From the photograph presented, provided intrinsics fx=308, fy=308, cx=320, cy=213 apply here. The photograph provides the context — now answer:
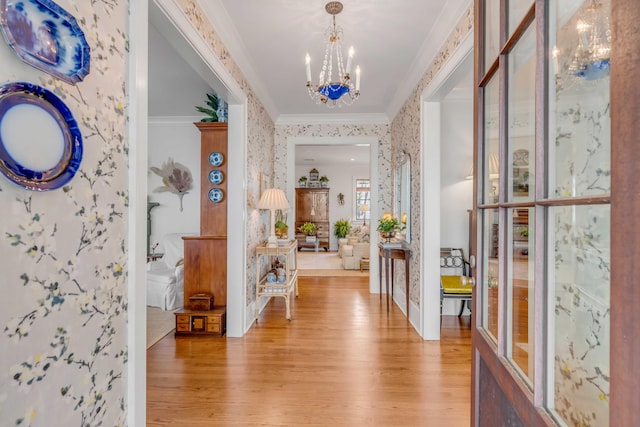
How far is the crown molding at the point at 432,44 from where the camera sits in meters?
2.18

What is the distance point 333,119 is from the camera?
476 cm

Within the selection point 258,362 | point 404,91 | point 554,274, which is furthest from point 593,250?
point 404,91

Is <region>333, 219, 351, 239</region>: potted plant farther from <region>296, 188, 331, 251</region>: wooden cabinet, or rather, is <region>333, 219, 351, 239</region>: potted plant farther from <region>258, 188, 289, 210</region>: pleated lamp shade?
<region>258, 188, 289, 210</region>: pleated lamp shade

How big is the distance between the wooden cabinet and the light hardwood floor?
19.8ft

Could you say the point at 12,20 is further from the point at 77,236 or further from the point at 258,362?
the point at 258,362

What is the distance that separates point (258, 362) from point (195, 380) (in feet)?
1.60

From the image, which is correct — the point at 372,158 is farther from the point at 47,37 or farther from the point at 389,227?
the point at 47,37

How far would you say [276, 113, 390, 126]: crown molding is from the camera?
4.73 metres

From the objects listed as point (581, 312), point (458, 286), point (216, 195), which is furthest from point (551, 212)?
point (216, 195)

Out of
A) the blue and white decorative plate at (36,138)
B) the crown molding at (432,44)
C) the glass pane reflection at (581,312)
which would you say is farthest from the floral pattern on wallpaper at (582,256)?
the crown molding at (432,44)

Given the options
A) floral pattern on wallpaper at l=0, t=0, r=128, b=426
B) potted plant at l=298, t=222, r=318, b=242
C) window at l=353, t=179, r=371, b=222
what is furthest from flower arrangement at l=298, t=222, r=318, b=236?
floral pattern on wallpaper at l=0, t=0, r=128, b=426

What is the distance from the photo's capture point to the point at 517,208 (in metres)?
0.95

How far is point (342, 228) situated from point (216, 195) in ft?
21.0

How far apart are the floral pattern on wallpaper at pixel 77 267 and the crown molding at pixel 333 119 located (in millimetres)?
3602
